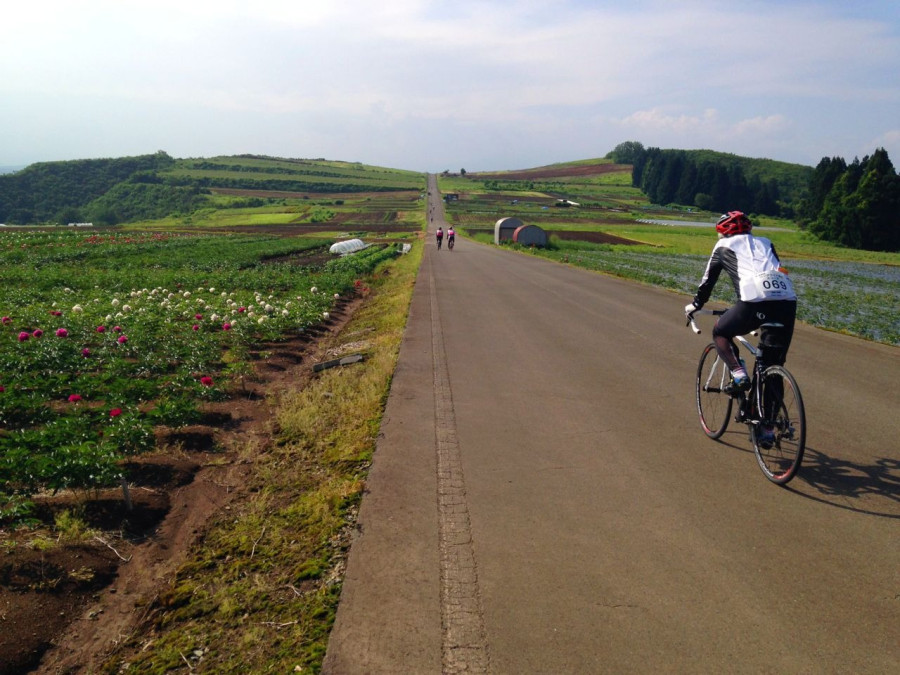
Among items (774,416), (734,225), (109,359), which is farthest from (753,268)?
(109,359)

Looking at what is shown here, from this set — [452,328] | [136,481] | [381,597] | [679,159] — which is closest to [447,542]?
[381,597]

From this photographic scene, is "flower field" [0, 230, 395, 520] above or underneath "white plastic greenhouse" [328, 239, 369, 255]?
underneath

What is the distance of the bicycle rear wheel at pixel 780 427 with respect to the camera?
15.7 ft

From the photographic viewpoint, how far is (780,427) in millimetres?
5008

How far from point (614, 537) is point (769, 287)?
8.72ft

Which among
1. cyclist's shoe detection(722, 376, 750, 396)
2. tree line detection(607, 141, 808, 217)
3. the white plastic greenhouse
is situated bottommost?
cyclist's shoe detection(722, 376, 750, 396)

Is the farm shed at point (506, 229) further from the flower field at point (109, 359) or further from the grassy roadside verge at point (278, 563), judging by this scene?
the grassy roadside verge at point (278, 563)

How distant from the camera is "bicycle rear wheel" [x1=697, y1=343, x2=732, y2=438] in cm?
605

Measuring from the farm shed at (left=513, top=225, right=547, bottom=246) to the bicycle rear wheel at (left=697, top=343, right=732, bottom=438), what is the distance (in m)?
44.7

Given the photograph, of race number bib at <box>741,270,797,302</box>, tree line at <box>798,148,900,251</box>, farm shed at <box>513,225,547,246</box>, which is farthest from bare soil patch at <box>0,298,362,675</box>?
tree line at <box>798,148,900,251</box>

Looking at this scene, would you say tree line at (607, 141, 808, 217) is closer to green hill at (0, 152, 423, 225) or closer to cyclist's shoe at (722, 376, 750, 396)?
green hill at (0, 152, 423, 225)

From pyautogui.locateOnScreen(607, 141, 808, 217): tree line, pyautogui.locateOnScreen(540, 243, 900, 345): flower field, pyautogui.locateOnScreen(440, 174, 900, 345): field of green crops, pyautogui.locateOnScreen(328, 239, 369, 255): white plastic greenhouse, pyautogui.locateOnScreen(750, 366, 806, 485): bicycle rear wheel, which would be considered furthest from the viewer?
pyautogui.locateOnScreen(607, 141, 808, 217): tree line

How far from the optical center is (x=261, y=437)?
7.15 metres

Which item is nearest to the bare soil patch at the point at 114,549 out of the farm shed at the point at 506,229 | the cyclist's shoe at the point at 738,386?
the cyclist's shoe at the point at 738,386
